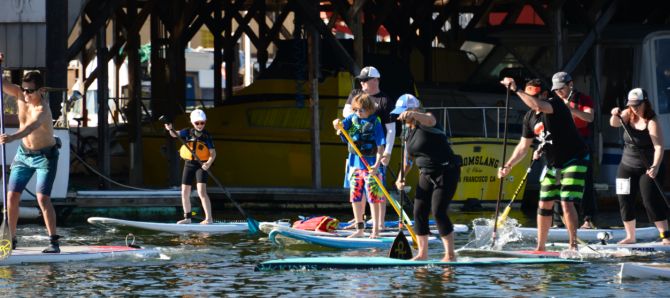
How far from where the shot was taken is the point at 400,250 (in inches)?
560

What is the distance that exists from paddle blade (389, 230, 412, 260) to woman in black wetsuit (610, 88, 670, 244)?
8.99 ft

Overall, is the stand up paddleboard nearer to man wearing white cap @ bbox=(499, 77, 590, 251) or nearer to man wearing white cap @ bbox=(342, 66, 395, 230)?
man wearing white cap @ bbox=(342, 66, 395, 230)

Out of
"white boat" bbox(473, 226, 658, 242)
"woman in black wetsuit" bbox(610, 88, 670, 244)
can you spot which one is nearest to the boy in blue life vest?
"white boat" bbox(473, 226, 658, 242)

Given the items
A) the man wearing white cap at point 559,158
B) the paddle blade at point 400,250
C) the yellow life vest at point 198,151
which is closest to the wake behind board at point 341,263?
the paddle blade at point 400,250

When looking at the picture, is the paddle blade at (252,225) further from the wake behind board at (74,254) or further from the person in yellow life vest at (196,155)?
the wake behind board at (74,254)

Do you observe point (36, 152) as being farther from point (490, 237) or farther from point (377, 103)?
point (490, 237)

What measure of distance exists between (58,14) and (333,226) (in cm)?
545

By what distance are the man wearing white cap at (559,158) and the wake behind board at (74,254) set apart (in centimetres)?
352

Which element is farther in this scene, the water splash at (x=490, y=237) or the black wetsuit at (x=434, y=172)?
the water splash at (x=490, y=237)

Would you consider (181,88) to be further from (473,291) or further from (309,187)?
(473,291)

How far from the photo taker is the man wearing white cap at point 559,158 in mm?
14281

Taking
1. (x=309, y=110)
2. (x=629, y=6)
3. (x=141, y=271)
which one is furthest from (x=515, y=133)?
(x=141, y=271)

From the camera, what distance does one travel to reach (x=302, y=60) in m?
23.1

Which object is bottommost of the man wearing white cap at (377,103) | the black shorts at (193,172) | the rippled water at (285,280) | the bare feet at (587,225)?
→ the rippled water at (285,280)
